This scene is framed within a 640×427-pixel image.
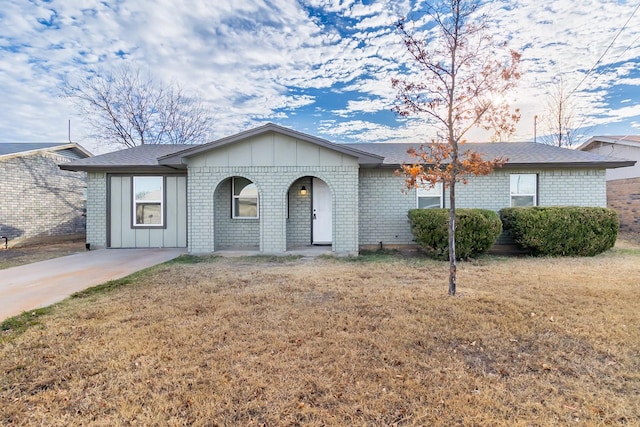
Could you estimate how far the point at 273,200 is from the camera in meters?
8.48

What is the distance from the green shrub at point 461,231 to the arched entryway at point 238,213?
496cm

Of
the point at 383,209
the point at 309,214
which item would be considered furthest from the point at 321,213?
the point at 383,209

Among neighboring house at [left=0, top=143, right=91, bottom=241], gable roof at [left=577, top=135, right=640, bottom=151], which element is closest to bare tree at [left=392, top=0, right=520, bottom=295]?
gable roof at [left=577, top=135, right=640, bottom=151]

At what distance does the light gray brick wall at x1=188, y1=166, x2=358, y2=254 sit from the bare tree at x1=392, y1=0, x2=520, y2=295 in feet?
12.0

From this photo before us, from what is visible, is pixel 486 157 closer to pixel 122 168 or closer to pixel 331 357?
pixel 331 357

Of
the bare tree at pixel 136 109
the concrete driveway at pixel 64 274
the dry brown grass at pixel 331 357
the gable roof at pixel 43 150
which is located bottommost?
the dry brown grass at pixel 331 357

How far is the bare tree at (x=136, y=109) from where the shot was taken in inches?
742

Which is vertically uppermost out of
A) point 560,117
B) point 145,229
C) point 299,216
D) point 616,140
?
point 560,117

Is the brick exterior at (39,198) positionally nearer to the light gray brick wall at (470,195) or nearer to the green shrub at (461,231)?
the light gray brick wall at (470,195)

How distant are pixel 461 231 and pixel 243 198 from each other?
6.34 metres

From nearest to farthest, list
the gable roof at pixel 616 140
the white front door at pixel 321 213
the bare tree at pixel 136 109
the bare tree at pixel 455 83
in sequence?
the bare tree at pixel 455 83, the white front door at pixel 321 213, the gable roof at pixel 616 140, the bare tree at pixel 136 109

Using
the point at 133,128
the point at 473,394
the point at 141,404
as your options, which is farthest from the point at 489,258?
the point at 133,128

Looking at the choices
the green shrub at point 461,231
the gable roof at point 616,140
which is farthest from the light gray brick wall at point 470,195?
the gable roof at point 616,140

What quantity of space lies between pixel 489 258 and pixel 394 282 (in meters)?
→ 4.07
